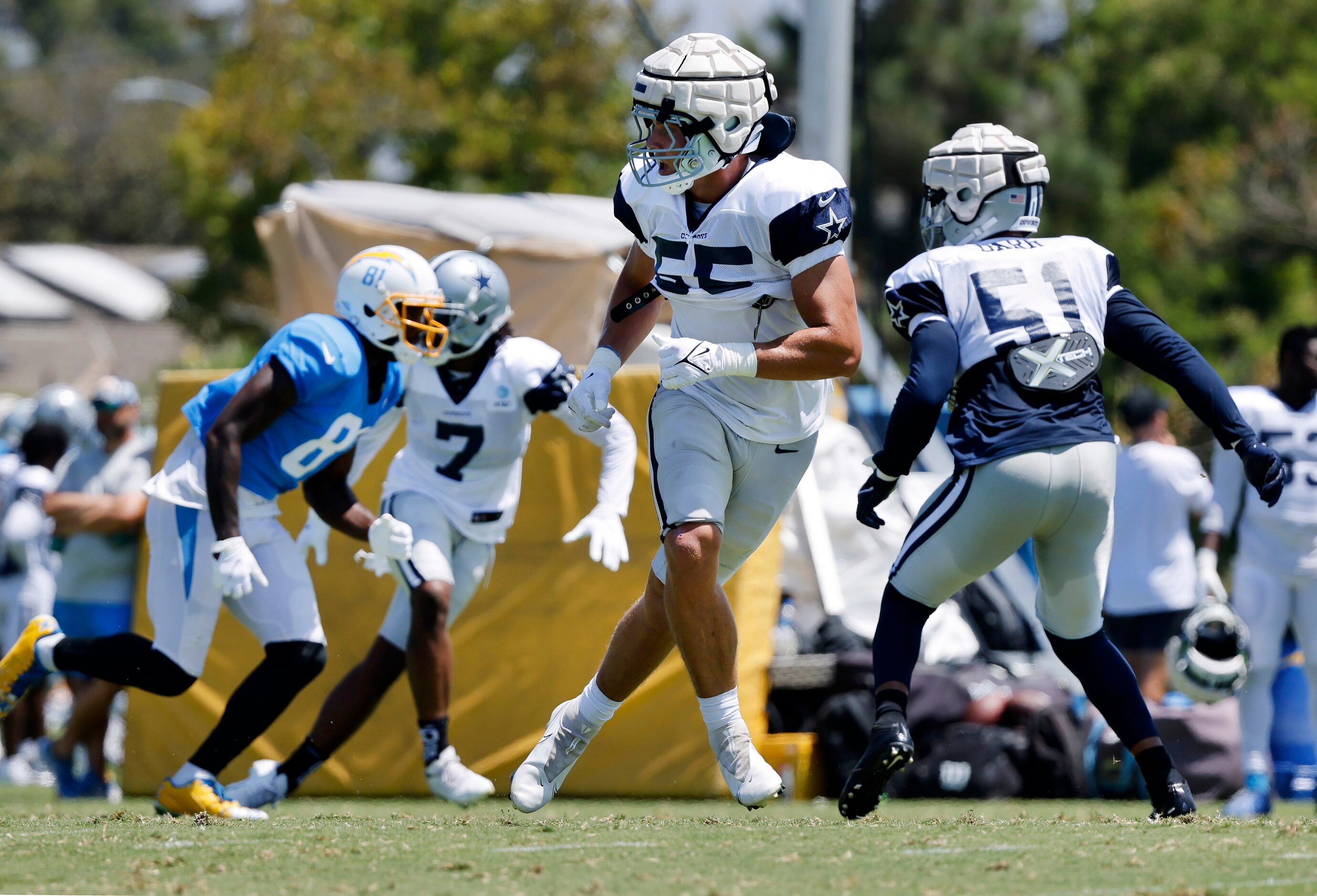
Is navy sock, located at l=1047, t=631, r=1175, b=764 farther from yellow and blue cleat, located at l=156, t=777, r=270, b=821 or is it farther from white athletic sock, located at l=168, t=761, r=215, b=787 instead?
→ white athletic sock, located at l=168, t=761, r=215, b=787

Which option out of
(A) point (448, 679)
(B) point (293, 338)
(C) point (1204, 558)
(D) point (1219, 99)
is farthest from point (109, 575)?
(D) point (1219, 99)

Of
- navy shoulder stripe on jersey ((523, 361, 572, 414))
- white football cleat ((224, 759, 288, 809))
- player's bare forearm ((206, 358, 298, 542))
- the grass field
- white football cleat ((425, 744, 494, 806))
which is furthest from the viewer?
navy shoulder stripe on jersey ((523, 361, 572, 414))

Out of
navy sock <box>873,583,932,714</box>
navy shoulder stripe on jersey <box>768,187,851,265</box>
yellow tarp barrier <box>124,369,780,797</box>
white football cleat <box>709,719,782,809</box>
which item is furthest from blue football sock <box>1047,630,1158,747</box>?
yellow tarp barrier <box>124,369,780,797</box>

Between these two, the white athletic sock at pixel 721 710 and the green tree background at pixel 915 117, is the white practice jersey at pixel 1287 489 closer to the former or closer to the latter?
the white athletic sock at pixel 721 710

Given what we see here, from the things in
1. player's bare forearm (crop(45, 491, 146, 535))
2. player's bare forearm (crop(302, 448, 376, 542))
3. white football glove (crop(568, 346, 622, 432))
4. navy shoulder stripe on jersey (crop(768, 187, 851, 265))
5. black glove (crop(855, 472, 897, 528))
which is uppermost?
navy shoulder stripe on jersey (crop(768, 187, 851, 265))

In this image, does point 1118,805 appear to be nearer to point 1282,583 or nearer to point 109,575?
point 1282,583

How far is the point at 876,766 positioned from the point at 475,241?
5.65 metres

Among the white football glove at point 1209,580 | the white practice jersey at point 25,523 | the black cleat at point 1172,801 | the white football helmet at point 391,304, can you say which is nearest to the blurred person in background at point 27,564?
the white practice jersey at point 25,523

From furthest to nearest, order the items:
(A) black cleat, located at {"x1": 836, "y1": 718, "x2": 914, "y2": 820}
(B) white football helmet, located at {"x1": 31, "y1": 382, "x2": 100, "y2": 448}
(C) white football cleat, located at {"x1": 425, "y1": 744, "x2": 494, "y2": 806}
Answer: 1. (B) white football helmet, located at {"x1": 31, "y1": 382, "x2": 100, "y2": 448}
2. (C) white football cleat, located at {"x1": 425, "y1": 744, "x2": 494, "y2": 806}
3. (A) black cleat, located at {"x1": 836, "y1": 718, "x2": 914, "y2": 820}

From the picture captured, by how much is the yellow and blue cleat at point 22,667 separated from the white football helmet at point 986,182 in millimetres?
3225

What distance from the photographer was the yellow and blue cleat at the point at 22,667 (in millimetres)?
5652

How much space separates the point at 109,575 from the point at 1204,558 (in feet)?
16.9

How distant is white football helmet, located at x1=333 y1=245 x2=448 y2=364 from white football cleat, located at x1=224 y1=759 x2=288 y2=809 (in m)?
1.47

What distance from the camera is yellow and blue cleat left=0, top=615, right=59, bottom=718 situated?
5652 mm
